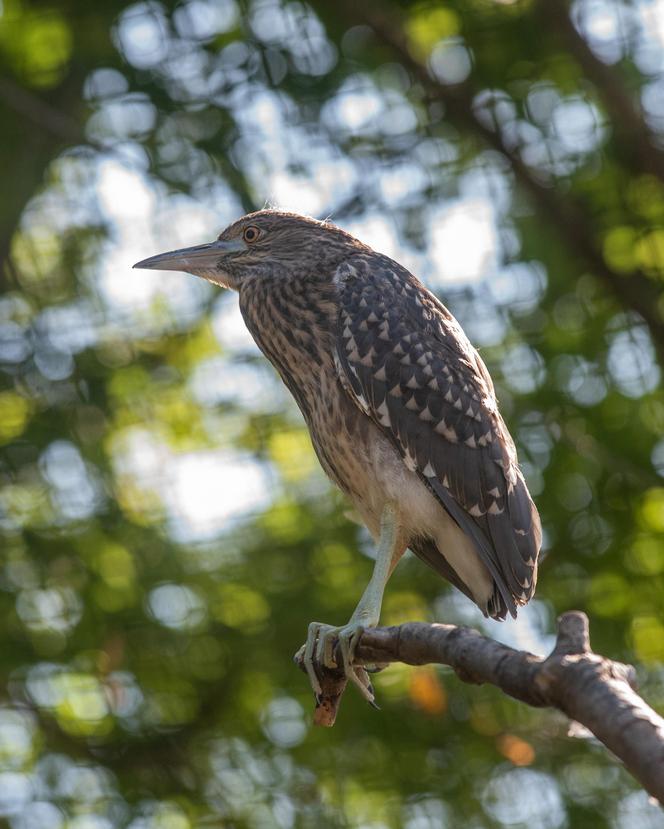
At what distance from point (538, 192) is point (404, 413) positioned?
2.57 meters

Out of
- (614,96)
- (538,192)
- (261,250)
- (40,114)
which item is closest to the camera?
(261,250)

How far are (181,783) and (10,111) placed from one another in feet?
9.99

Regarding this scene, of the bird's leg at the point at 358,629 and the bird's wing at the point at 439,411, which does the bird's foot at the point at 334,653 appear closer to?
the bird's leg at the point at 358,629

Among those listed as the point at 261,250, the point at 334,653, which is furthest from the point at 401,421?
the point at 261,250

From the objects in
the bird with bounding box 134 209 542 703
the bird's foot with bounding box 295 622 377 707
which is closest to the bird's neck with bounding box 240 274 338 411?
the bird with bounding box 134 209 542 703

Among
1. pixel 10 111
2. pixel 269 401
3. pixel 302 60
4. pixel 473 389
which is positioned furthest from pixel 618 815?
pixel 10 111

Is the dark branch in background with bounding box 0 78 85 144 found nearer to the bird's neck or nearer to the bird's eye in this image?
the bird's eye

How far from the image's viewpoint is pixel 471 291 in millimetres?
5785

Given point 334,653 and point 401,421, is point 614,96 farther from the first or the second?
point 334,653

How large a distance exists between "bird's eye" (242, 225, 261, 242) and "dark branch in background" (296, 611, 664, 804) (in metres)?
1.84

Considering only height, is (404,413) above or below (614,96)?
above

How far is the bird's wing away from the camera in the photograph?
3320 millimetres

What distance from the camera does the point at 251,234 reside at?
13.2ft

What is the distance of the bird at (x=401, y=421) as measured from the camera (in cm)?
334
